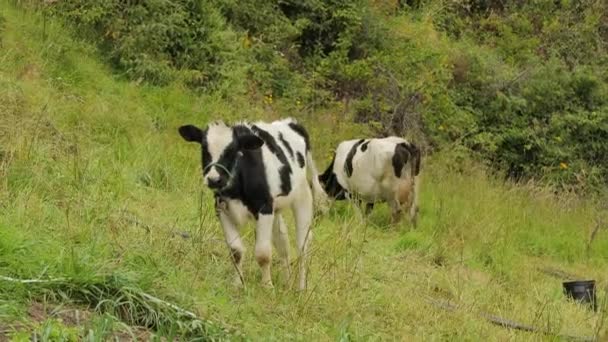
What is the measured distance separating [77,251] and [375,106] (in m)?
12.4

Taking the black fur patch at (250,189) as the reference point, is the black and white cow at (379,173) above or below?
below

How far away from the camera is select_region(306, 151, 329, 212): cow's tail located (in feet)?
27.7

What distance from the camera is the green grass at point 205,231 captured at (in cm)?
554

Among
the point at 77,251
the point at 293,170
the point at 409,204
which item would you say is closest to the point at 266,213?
the point at 293,170

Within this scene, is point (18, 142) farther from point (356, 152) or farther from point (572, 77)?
point (572, 77)

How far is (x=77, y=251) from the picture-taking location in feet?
17.6

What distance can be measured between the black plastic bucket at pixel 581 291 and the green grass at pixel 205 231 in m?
0.23

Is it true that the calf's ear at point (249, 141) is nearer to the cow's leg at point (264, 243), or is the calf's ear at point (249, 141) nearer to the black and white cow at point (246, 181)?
the black and white cow at point (246, 181)

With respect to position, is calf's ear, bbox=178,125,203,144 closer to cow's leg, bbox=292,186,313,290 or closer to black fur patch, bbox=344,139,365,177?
cow's leg, bbox=292,186,313,290

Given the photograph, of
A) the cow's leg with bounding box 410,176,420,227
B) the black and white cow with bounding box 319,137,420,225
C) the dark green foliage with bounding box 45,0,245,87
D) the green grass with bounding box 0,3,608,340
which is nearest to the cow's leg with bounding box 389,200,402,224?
the black and white cow with bounding box 319,137,420,225

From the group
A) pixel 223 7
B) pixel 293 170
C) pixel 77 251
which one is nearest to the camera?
pixel 77 251

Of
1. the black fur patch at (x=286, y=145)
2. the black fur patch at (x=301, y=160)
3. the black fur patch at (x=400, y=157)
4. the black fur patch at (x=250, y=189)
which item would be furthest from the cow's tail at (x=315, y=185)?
the black fur patch at (x=400, y=157)

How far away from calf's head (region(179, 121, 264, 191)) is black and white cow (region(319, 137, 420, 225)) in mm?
5339

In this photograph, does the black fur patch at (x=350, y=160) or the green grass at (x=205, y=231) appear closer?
the green grass at (x=205, y=231)
